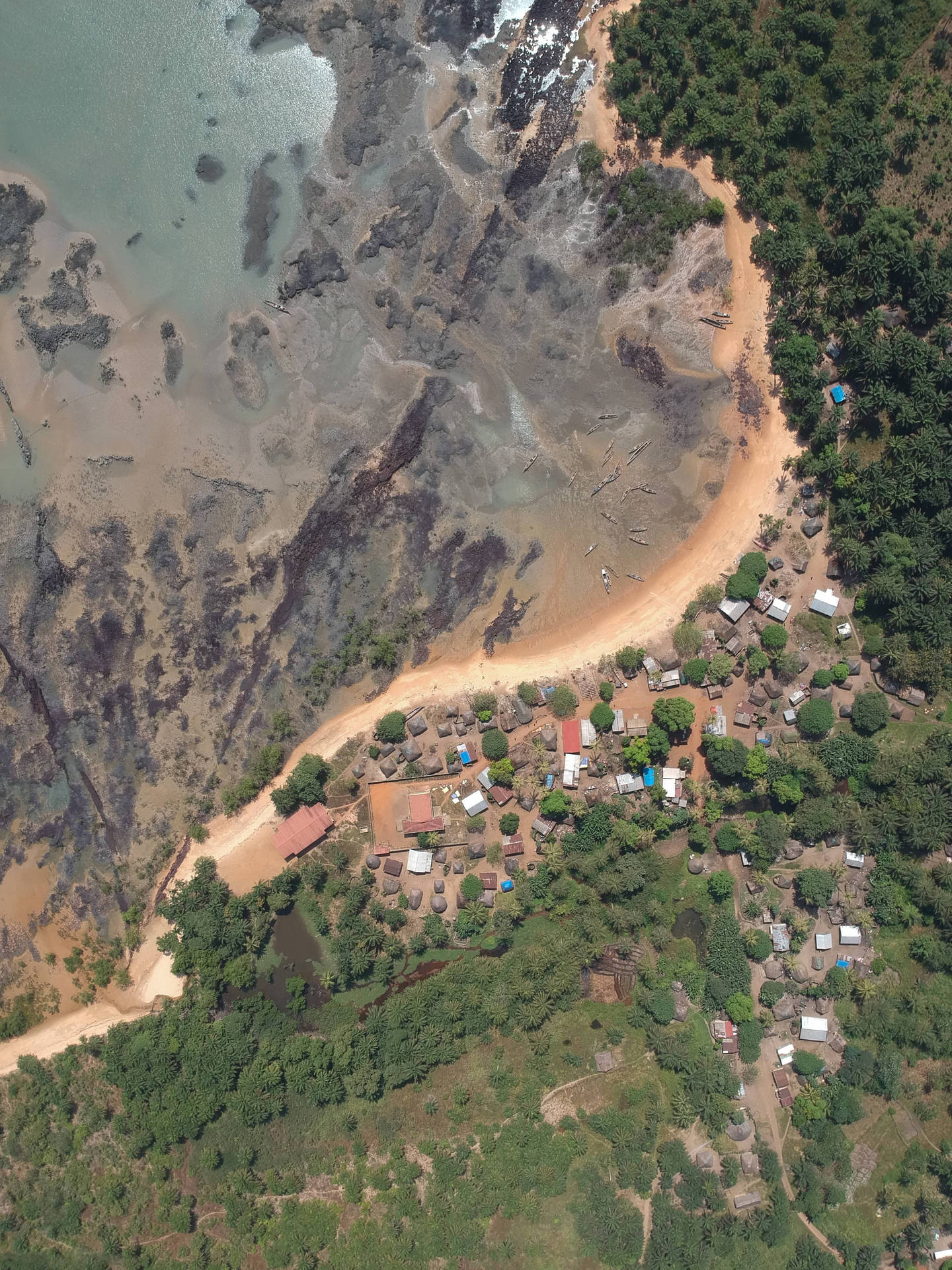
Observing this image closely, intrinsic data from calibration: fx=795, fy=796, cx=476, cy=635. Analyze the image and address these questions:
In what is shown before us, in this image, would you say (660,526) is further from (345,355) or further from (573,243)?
(345,355)

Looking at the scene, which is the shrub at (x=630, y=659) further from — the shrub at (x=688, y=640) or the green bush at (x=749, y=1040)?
the green bush at (x=749, y=1040)

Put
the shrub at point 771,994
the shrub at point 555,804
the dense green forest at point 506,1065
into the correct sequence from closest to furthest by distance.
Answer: the dense green forest at point 506,1065, the shrub at point 771,994, the shrub at point 555,804

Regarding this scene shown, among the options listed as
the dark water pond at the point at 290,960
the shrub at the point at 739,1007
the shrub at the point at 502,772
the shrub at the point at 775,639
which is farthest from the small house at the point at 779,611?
the dark water pond at the point at 290,960

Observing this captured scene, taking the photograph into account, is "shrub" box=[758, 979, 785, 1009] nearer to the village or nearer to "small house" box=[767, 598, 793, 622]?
the village

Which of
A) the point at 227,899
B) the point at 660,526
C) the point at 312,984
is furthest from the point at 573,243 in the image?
the point at 312,984

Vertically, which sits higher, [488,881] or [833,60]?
[833,60]

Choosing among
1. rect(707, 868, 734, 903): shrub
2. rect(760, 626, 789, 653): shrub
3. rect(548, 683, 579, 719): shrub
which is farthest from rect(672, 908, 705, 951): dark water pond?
rect(760, 626, 789, 653): shrub
